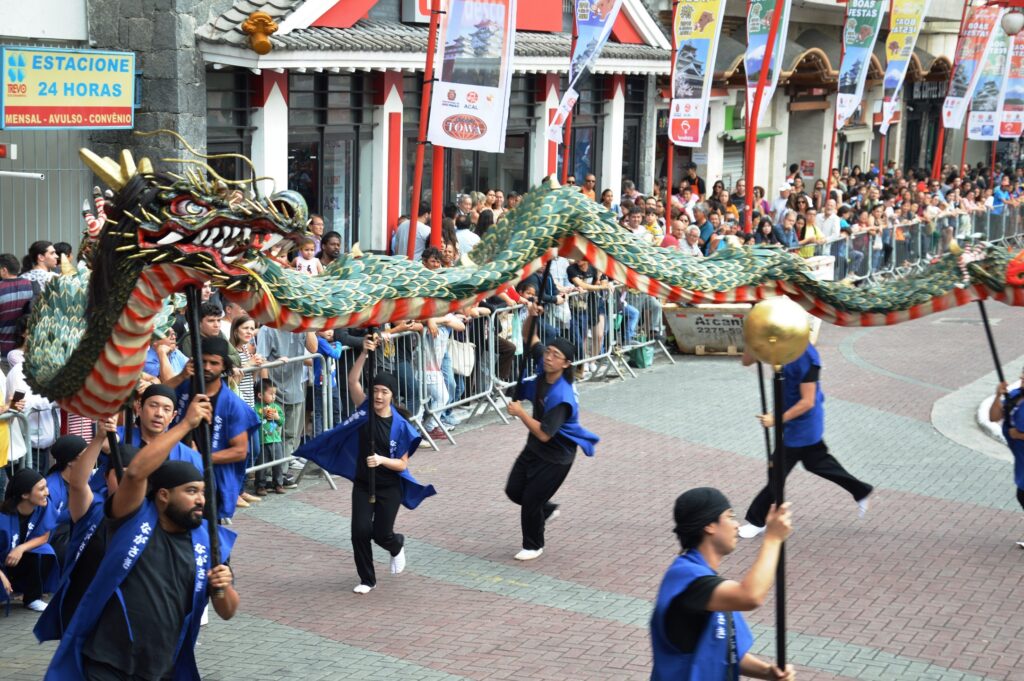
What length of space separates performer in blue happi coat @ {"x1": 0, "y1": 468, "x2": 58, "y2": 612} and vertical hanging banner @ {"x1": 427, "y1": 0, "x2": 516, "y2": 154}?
6034mm

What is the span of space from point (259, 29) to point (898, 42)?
14.6 meters

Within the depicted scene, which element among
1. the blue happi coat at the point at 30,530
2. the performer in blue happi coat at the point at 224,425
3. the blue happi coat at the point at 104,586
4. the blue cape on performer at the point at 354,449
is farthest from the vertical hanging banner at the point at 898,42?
the blue happi coat at the point at 104,586

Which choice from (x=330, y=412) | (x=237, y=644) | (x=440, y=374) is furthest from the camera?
(x=440, y=374)

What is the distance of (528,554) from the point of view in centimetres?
1011

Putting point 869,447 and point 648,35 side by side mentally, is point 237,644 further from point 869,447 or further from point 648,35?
point 648,35

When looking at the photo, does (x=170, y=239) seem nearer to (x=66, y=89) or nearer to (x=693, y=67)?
(x=66, y=89)

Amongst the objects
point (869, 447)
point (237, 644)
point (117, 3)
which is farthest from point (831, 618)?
point (117, 3)

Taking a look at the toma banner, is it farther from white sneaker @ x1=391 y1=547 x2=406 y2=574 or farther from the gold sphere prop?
the gold sphere prop

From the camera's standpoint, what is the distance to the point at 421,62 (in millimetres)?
17844

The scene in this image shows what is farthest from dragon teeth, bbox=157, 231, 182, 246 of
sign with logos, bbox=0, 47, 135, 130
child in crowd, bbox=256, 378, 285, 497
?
sign with logos, bbox=0, 47, 135, 130

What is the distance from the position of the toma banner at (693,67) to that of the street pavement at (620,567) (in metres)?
5.59

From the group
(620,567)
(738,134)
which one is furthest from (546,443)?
(738,134)

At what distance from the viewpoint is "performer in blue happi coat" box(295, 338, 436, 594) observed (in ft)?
30.6

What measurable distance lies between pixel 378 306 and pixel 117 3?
10.2 meters
